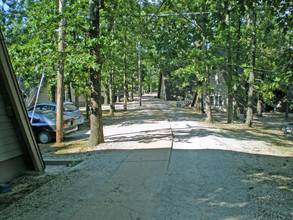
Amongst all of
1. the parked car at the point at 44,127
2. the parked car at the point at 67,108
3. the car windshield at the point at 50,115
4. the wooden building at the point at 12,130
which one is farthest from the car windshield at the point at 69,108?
the wooden building at the point at 12,130

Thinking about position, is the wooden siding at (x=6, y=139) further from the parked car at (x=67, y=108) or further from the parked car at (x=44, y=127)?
the parked car at (x=67, y=108)

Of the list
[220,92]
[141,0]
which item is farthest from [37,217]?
[220,92]

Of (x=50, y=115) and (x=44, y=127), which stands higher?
Answer: (x=50, y=115)

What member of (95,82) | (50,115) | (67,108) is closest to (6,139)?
(95,82)

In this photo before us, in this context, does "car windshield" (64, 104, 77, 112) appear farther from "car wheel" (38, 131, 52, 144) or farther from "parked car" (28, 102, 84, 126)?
"car wheel" (38, 131, 52, 144)

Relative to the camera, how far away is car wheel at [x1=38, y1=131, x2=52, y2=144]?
11.5 meters

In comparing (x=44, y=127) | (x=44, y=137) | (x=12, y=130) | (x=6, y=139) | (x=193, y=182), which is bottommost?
(x=44, y=137)

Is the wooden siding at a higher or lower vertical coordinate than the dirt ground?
higher

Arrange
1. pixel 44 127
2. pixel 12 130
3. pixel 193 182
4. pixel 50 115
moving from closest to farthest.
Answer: pixel 193 182
pixel 12 130
pixel 44 127
pixel 50 115

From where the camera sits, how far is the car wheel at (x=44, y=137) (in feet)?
37.7

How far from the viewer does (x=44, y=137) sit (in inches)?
453

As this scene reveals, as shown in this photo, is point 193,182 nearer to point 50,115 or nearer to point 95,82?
point 95,82

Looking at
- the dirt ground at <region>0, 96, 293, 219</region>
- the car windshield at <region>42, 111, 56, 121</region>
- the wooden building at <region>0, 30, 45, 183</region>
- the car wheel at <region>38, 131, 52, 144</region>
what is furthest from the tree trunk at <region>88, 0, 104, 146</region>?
the wooden building at <region>0, 30, 45, 183</region>

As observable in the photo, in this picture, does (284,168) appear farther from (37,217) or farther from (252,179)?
(37,217)
